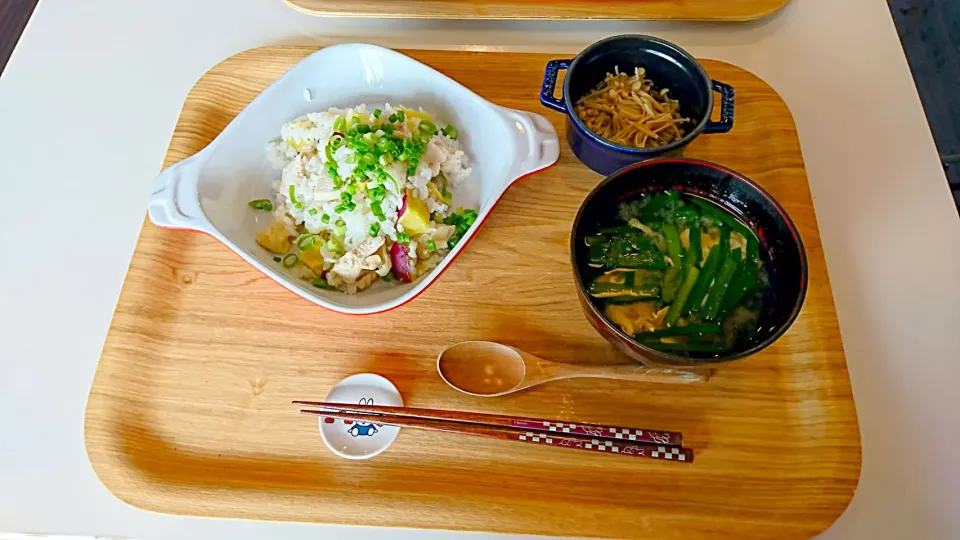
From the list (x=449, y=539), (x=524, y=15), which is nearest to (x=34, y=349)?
(x=449, y=539)

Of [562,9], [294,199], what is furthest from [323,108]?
[562,9]

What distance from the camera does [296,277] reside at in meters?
1.14

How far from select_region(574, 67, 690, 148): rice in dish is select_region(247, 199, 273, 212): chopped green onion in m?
0.63

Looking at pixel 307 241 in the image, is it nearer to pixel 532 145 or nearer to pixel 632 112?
pixel 532 145

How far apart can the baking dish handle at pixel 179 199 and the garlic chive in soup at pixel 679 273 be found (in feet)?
2.17

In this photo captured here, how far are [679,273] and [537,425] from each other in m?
0.35

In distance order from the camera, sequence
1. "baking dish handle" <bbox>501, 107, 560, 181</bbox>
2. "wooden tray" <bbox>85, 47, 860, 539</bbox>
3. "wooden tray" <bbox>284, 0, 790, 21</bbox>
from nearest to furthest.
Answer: "wooden tray" <bbox>85, 47, 860, 539</bbox>
"baking dish handle" <bbox>501, 107, 560, 181</bbox>
"wooden tray" <bbox>284, 0, 790, 21</bbox>

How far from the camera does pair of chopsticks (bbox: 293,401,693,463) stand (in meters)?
0.97

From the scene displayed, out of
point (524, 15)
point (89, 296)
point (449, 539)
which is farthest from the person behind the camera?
point (524, 15)

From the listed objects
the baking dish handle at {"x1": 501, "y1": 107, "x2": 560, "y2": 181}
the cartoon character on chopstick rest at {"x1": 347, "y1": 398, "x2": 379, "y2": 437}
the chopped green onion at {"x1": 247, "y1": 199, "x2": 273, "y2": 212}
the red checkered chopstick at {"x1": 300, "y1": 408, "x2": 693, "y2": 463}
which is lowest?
the cartoon character on chopstick rest at {"x1": 347, "y1": 398, "x2": 379, "y2": 437}

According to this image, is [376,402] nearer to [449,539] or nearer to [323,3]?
[449,539]

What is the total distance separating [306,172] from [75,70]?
766mm

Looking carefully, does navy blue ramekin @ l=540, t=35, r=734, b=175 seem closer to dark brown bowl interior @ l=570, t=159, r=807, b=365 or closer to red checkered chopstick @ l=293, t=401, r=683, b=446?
dark brown bowl interior @ l=570, t=159, r=807, b=365

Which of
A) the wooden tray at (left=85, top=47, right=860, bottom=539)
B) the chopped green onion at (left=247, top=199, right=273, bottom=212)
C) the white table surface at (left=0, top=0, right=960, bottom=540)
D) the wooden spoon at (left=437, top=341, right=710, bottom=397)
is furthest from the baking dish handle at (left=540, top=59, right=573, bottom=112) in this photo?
the chopped green onion at (left=247, top=199, right=273, bottom=212)
